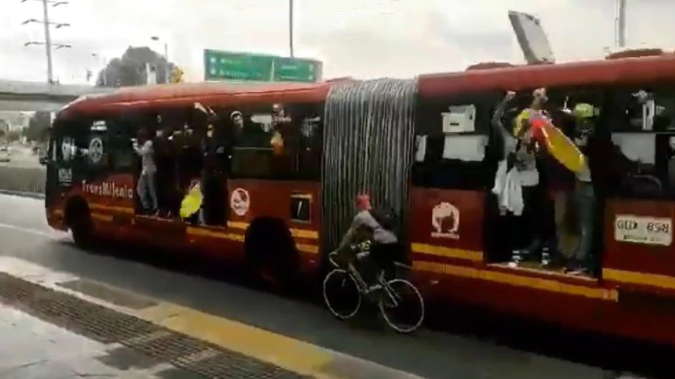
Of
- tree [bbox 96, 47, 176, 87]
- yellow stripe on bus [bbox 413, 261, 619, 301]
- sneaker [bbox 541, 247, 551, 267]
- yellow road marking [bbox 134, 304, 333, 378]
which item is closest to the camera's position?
yellow road marking [bbox 134, 304, 333, 378]

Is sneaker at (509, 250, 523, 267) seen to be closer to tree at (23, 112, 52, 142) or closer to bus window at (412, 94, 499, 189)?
bus window at (412, 94, 499, 189)

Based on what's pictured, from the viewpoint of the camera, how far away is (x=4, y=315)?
31.2ft

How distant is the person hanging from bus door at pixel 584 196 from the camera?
25.6 feet

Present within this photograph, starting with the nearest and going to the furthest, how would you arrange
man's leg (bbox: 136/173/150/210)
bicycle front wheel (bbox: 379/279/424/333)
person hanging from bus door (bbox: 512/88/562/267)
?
person hanging from bus door (bbox: 512/88/562/267) → bicycle front wheel (bbox: 379/279/424/333) → man's leg (bbox: 136/173/150/210)

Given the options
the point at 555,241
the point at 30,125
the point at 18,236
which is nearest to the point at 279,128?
the point at 555,241

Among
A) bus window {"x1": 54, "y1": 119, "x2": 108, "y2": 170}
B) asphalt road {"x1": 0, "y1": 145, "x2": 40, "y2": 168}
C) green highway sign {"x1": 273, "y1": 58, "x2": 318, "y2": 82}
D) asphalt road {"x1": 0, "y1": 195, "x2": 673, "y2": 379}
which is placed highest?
green highway sign {"x1": 273, "y1": 58, "x2": 318, "y2": 82}

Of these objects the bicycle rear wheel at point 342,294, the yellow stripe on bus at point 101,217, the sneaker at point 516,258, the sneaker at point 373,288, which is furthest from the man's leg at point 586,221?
the yellow stripe on bus at point 101,217

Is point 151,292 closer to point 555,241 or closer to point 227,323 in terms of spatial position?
point 227,323

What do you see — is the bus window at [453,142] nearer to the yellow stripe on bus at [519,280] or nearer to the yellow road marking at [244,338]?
the yellow stripe on bus at [519,280]

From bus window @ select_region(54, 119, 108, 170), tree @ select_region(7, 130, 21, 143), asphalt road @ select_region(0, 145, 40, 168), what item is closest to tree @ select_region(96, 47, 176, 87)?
asphalt road @ select_region(0, 145, 40, 168)

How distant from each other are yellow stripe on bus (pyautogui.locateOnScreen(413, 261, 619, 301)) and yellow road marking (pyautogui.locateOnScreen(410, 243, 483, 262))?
107 mm

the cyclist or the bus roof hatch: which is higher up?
the bus roof hatch

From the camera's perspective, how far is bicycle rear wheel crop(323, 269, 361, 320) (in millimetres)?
9555

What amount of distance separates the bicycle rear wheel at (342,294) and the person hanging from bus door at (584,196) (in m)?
2.58
